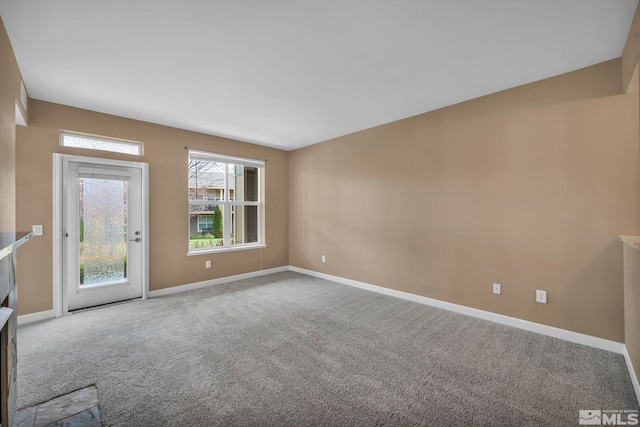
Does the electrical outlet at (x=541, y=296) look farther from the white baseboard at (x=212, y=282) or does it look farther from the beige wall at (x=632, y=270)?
the white baseboard at (x=212, y=282)

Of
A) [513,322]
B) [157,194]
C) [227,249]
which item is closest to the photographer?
[513,322]

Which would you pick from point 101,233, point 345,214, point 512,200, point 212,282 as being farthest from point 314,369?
point 101,233

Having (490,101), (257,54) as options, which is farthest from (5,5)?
(490,101)

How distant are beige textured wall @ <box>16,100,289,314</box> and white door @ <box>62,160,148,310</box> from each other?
15cm

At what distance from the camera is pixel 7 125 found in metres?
2.21

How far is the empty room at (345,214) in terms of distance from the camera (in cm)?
186

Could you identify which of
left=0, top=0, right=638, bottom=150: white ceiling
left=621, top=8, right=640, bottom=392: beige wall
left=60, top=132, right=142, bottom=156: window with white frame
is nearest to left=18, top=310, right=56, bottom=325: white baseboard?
left=60, top=132, right=142, bottom=156: window with white frame

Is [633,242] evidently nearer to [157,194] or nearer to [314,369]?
[314,369]

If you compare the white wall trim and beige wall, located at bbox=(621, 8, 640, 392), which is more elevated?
beige wall, located at bbox=(621, 8, 640, 392)

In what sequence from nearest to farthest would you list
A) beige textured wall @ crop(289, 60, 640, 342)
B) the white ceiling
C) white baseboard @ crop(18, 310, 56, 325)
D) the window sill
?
1. the white ceiling
2. beige textured wall @ crop(289, 60, 640, 342)
3. white baseboard @ crop(18, 310, 56, 325)
4. the window sill

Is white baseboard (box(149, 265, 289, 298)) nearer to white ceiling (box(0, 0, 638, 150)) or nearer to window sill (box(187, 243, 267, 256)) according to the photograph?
window sill (box(187, 243, 267, 256))

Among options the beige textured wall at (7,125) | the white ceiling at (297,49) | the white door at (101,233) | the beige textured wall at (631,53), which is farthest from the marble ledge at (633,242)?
the white door at (101,233)

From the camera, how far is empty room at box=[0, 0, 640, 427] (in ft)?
6.11

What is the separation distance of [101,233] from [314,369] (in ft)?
11.1
